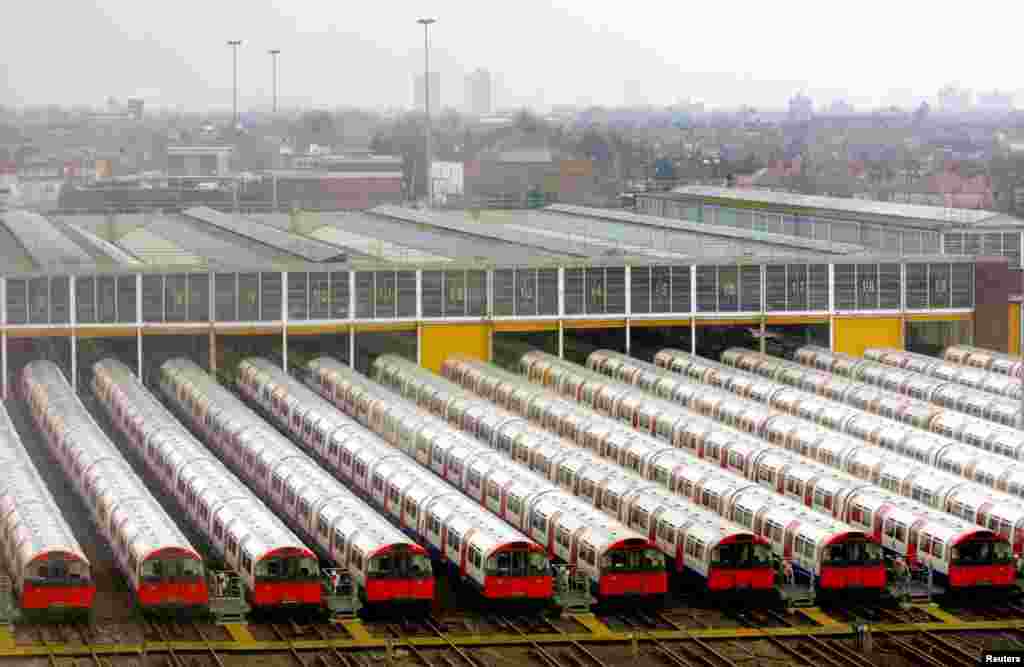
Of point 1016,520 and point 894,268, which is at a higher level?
point 894,268

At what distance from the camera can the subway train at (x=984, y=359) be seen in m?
31.4

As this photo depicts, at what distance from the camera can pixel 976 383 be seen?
3084cm

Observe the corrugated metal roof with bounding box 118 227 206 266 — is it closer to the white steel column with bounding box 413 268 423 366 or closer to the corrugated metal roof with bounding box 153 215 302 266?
the corrugated metal roof with bounding box 153 215 302 266

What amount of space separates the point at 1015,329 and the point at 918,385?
→ 5784 mm

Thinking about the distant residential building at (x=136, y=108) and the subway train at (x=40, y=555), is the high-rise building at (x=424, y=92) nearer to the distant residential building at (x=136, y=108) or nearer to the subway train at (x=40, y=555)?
the distant residential building at (x=136, y=108)

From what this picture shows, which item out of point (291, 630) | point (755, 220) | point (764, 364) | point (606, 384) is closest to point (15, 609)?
point (291, 630)

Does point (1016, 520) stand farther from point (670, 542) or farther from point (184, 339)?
point (184, 339)

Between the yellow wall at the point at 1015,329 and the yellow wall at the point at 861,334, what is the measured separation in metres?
2.09

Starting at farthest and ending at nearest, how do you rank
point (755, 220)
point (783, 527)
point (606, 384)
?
1. point (755, 220)
2. point (606, 384)
3. point (783, 527)

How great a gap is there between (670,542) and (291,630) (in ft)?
15.2

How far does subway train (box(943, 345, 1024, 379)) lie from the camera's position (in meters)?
31.4

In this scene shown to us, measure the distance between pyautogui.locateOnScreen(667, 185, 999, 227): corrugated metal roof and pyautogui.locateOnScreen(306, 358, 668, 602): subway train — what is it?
17.9 meters

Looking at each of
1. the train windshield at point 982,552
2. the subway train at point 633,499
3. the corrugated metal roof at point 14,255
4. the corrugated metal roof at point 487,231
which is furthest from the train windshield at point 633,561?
the corrugated metal roof at point 487,231

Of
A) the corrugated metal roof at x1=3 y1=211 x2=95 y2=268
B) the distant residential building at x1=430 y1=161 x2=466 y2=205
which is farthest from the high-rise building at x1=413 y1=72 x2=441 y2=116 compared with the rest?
the corrugated metal roof at x1=3 y1=211 x2=95 y2=268
